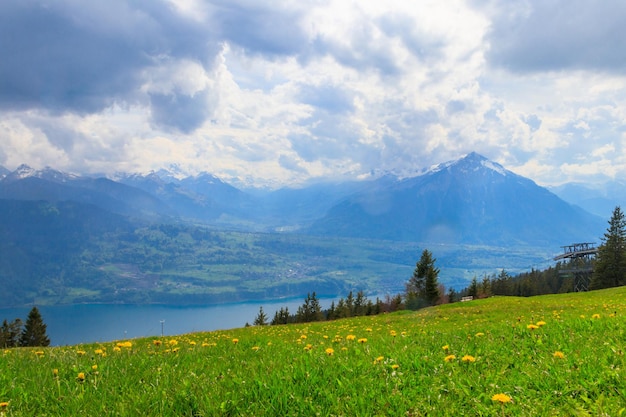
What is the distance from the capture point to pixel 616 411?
3242 mm

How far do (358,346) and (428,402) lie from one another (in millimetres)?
3001

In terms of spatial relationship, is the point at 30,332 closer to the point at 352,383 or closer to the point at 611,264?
the point at 352,383

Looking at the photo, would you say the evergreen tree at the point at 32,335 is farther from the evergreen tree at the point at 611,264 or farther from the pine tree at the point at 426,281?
the evergreen tree at the point at 611,264

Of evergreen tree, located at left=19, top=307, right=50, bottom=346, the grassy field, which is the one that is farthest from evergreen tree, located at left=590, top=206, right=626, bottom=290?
evergreen tree, located at left=19, top=307, right=50, bottom=346

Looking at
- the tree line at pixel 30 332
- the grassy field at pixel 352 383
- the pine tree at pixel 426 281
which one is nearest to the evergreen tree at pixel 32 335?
the tree line at pixel 30 332

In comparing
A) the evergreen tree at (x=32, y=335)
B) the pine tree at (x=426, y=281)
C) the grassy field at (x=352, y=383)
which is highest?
the grassy field at (x=352, y=383)

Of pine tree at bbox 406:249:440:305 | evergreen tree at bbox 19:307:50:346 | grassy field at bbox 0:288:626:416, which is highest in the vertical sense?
grassy field at bbox 0:288:626:416

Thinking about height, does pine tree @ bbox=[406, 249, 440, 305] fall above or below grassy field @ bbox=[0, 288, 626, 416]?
below

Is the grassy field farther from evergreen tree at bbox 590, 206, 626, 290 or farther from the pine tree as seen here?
evergreen tree at bbox 590, 206, 626, 290

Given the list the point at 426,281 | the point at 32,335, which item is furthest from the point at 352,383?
the point at 32,335

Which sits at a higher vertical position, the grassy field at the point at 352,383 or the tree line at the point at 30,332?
the grassy field at the point at 352,383

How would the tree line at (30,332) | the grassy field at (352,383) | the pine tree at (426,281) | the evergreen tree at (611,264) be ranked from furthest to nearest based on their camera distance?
the tree line at (30,332)
the evergreen tree at (611,264)
the pine tree at (426,281)
the grassy field at (352,383)

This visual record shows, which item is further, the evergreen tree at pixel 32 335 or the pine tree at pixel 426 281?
the evergreen tree at pixel 32 335

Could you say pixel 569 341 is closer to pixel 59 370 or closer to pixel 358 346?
pixel 358 346
